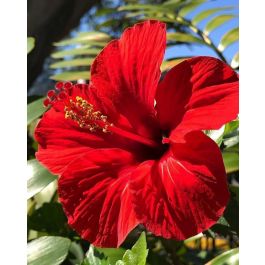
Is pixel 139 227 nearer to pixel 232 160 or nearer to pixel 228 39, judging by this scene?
pixel 232 160

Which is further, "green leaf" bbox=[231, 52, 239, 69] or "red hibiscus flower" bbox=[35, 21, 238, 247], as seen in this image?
"green leaf" bbox=[231, 52, 239, 69]

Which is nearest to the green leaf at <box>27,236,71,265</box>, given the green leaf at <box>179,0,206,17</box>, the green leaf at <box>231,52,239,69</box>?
the green leaf at <box>231,52,239,69</box>

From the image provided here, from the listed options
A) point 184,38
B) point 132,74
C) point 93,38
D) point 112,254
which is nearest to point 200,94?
point 132,74

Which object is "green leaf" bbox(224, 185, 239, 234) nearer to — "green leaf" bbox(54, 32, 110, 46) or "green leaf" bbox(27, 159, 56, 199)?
"green leaf" bbox(27, 159, 56, 199)

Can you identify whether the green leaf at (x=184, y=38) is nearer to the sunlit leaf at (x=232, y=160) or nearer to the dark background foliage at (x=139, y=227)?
the dark background foliage at (x=139, y=227)

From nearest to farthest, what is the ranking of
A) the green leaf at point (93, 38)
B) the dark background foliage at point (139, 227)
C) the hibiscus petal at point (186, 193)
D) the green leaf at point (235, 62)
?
the hibiscus petal at point (186, 193)
the dark background foliage at point (139, 227)
the green leaf at point (235, 62)
the green leaf at point (93, 38)

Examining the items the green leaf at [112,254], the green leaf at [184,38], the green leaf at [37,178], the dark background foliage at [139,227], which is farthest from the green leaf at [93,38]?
the green leaf at [112,254]
